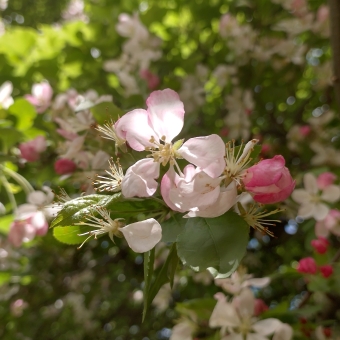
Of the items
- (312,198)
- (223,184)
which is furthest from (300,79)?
(223,184)

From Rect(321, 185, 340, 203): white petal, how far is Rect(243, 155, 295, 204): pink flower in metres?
0.48

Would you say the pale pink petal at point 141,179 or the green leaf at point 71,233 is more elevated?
the pale pink petal at point 141,179

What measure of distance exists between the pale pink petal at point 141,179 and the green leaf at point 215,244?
0.23ft

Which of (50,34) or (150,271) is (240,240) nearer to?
(150,271)

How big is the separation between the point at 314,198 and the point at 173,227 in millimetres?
545

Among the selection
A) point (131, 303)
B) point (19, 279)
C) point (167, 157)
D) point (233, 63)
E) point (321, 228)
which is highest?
point (167, 157)

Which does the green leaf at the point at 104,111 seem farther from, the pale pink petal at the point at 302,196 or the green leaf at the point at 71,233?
the pale pink petal at the point at 302,196

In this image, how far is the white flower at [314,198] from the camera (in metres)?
0.97

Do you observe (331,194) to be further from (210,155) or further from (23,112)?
(23,112)

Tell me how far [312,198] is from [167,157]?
0.56 metres

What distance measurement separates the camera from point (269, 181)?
1.70 feet

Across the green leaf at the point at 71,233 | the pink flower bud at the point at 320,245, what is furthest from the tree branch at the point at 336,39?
the green leaf at the point at 71,233

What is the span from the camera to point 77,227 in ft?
1.99

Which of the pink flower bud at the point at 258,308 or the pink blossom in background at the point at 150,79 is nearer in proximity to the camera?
the pink flower bud at the point at 258,308
